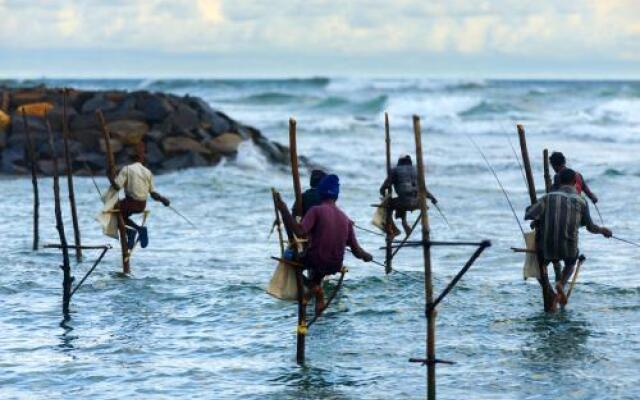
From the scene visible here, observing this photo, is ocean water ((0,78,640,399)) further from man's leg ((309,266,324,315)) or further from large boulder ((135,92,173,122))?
large boulder ((135,92,173,122))

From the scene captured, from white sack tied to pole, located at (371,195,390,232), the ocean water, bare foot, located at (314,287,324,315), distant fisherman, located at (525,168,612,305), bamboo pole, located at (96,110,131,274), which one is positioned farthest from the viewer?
white sack tied to pole, located at (371,195,390,232)

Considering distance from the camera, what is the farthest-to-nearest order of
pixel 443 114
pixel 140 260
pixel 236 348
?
pixel 443 114
pixel 140 260
pixel 236 348

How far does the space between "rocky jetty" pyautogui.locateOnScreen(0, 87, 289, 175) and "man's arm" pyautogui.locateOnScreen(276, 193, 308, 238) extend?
21592 millimetres

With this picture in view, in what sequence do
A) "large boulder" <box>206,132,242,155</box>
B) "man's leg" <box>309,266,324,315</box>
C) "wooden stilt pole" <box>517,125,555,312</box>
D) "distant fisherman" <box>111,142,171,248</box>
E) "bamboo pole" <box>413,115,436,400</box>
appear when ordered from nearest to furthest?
"bamboo pole" <box>413,115,436,400</box>
"man's leg" <box>309,266,324,315</box>
"wooden stilt pole" <box>517,125,555,312</box>
"distant fisherman" <box>111,142,171,248</box>
"large boulder" <box>206,132,242,155</box>

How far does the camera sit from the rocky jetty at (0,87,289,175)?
109 feet

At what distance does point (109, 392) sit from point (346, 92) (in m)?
82.8

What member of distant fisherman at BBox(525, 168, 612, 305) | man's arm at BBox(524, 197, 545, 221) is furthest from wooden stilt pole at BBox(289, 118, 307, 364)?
distant fisherman at BBox(525, 168, 612, 305)

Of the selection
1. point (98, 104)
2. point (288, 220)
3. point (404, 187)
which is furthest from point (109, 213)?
point (98, 104)

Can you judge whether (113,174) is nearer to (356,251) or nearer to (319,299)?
(319,299)

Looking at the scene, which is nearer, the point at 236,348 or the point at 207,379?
the point at 207,379

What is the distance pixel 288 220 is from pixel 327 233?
77 cm

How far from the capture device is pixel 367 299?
15719 mm

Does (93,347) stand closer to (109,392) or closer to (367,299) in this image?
(109,392)

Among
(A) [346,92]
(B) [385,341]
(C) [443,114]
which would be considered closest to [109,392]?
(B) [385,341]
